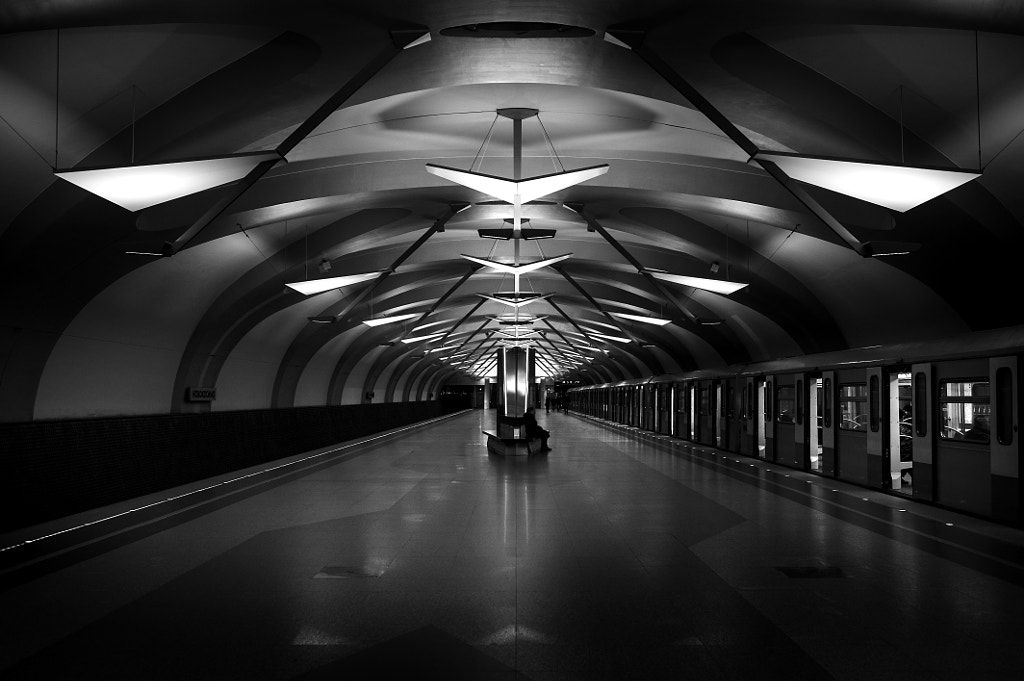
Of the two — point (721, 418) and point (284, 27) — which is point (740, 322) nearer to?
point (721, 418)

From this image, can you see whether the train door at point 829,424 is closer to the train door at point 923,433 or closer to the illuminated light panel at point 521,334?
the train door at point 923,433

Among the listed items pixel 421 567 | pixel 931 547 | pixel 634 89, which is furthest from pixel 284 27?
pixel 931 547

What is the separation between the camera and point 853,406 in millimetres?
15812

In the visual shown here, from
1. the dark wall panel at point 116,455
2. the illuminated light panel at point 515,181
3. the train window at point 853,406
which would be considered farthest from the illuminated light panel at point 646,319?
the illuminated light panel at point 515,181

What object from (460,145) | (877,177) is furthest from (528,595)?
(460,145)

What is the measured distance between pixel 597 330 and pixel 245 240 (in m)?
22.7

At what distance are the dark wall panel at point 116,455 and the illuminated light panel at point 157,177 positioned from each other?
3.57 meters

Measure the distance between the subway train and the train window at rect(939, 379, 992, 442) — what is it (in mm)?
16

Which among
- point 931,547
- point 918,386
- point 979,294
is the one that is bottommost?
point 931,547

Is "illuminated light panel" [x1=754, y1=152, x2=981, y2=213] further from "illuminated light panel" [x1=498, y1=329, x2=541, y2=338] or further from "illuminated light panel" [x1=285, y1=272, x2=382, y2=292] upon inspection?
"illuminated light panel" [x1=498, y1=329, x2=541, y2=338]

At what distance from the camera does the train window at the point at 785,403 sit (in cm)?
1953

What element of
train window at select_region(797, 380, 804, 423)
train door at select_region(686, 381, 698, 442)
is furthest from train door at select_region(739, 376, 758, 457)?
train door at select_region(686, 381, 698, 442)

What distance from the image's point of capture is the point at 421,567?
746 centimetres

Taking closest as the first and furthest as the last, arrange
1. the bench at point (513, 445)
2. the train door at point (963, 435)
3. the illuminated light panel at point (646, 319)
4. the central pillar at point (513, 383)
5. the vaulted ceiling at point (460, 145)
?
1. the vaulted ceiling at point (460, 145)
2. the train door at point (963, 435)
3. the illuminated light panel at point (646, 319)
4. the bench at point (513, 445)
5. the central pillar at point (513, 383)
